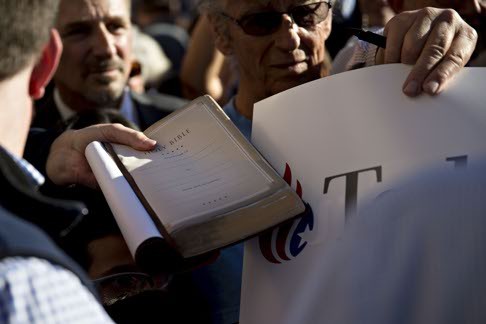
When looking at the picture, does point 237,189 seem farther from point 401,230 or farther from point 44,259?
point 44,259

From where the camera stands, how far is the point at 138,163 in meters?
1.85

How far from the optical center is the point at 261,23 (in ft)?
8.43

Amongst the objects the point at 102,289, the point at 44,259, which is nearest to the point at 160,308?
the point at 102,289

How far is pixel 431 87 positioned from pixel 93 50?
2.35 metres

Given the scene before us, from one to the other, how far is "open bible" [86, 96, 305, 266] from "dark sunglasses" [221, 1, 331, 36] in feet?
2.08

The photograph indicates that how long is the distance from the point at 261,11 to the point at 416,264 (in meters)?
1.17

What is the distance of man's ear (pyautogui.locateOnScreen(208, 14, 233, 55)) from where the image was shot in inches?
112

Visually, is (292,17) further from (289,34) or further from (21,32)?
(21,32)

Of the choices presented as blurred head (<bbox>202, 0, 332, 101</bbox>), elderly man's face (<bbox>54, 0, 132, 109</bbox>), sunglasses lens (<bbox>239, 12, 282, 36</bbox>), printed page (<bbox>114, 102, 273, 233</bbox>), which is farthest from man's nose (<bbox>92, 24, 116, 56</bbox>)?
printed page (<bbox>114, 102, 273, 233</bbox>)

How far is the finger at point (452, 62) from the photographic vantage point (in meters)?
1.69

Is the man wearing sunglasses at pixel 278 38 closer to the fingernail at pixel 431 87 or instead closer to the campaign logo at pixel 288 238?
the fingernail at pixel 431 87

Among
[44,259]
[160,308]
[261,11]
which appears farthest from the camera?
[261,11]

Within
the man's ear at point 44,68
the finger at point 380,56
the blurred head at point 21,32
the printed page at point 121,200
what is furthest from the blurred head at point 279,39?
the blurred head at point 21,32

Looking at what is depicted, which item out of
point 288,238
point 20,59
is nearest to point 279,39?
point 288,238
